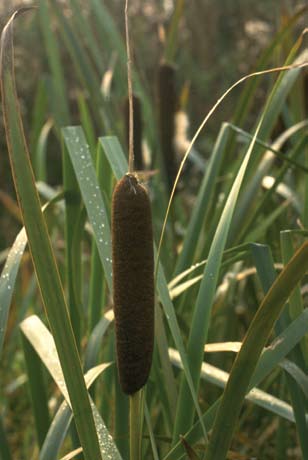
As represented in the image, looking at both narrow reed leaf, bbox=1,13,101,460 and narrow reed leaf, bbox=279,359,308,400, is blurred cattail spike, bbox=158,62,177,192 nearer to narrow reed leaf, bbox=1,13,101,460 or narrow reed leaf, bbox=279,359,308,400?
narrow reed leaf, bbox=279,359,308,400

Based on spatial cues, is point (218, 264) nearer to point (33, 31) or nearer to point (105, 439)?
point (105, 439)

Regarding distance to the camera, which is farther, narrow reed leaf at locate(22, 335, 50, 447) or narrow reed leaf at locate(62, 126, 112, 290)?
narrow reed leaf at locate(22, 335, 50, 447)

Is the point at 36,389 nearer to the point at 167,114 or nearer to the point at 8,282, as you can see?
the point at 8,282

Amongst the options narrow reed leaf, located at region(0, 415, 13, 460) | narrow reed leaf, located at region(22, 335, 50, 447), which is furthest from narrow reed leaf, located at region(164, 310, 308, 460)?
narrow reed leaf, located at region(22, 335, 50, 447)

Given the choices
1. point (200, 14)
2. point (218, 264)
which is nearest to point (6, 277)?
point (218, 264)

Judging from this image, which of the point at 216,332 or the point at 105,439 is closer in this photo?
the point at 105,439
